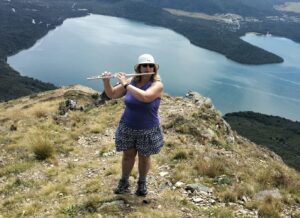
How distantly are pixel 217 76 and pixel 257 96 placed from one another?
19253 mm

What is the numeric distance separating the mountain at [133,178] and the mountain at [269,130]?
61.9 meters

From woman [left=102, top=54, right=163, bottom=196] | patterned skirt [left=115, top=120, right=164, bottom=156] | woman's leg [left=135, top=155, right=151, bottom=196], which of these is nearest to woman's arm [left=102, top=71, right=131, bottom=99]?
woman [left=102, top=54, right=163, bottom=196]

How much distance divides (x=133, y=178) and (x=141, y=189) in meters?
1.24

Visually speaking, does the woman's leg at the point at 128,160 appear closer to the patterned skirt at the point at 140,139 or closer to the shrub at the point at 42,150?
the patterned skirt at the point at 140,139

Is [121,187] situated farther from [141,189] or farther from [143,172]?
[143,172]

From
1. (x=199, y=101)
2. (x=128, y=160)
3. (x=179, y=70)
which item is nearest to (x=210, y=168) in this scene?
(x=128, y=160)

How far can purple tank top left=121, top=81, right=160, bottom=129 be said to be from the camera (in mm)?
6609

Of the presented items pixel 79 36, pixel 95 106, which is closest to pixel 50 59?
pixel 79 36

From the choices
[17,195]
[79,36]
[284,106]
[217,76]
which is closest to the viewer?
[17,195]

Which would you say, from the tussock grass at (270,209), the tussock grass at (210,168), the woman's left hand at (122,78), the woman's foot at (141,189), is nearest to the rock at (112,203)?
the woman's foot at (141,189)

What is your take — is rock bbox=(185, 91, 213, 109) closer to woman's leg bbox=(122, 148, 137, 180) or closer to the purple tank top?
woman's leg bbox=(122, 148, 137, 180)

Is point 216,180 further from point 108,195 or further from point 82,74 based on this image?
point 82,74

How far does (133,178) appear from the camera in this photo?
28.2ft

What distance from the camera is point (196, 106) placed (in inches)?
681
